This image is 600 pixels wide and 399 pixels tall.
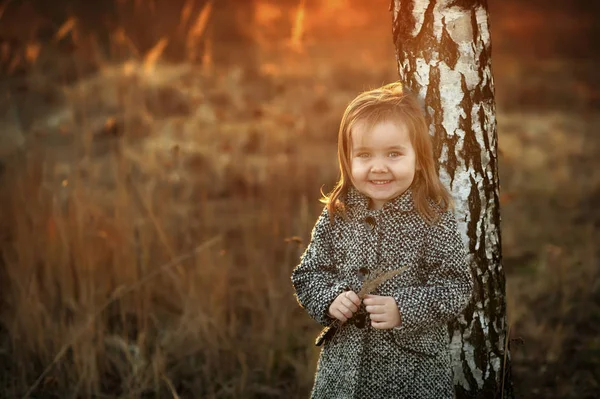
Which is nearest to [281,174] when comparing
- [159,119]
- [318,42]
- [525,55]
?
[159,119]

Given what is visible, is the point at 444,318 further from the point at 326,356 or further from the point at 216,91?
the point at 216,91

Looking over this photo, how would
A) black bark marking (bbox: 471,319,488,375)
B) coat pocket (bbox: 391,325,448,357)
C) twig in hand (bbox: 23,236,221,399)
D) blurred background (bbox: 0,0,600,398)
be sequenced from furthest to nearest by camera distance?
blurred background (bbox: 0,0,600,398) < twig in hand (bbox: 23,236,221,399) < black bark marking (bbox: 471,319,488,375) < coat pocket (bbox: 391,325,448,357)

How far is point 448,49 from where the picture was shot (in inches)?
96.7

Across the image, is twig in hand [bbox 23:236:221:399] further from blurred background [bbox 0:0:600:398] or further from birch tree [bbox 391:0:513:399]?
birch tree [bbox 391:0:513:399]

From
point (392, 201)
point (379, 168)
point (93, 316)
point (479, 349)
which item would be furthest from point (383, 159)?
point (93, 316)

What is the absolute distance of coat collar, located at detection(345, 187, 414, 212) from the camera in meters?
2.25

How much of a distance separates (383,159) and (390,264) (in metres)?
0.29

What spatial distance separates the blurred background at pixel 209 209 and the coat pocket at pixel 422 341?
849 mm

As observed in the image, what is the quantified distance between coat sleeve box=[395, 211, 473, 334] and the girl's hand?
0.02 meters

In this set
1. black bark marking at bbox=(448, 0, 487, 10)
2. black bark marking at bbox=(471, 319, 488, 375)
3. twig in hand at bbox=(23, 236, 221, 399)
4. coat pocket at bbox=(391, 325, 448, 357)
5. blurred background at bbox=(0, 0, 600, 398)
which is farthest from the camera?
blurred background at bbox=(0, 0, 600, 398)

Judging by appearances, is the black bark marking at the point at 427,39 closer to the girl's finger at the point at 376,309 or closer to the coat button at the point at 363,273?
the coat button at the point at 363,273

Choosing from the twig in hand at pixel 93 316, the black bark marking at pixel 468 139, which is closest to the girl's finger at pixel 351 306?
the black bark marking at pixel 468 139

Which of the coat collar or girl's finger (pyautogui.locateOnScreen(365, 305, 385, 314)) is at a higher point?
the coat collar

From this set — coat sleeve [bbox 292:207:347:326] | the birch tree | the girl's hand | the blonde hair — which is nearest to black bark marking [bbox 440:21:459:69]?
the birch tree
